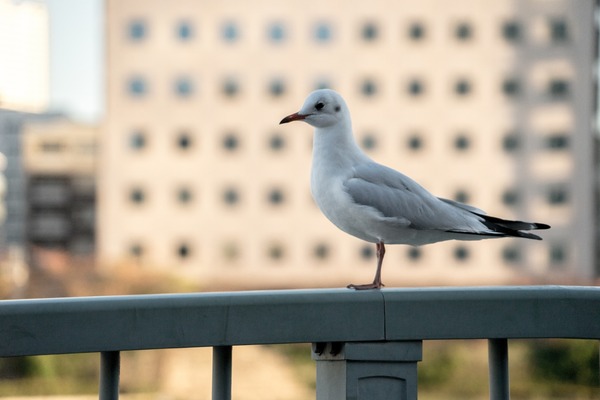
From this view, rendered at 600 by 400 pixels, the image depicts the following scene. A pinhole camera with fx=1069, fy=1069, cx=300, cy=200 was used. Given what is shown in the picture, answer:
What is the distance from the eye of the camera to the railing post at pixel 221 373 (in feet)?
7.18

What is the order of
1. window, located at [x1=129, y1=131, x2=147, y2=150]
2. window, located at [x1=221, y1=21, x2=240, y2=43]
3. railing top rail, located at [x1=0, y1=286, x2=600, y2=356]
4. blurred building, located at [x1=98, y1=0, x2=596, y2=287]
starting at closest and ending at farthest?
railing top rail, located at [x1=0, y1=286, x2=600, y2=356], blurred building, located at [x1=98, y1=0, x2=596, y2=287], window, located at [x1=221, y1=21, x2=240, y2=43], window, located at [x1=129, y1=131, x2=147, y2=150]

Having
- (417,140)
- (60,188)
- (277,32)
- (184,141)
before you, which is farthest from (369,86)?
(60,188)

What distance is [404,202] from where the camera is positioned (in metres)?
3.27

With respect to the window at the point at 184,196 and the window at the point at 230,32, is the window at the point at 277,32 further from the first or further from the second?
the window at the point at 184,196

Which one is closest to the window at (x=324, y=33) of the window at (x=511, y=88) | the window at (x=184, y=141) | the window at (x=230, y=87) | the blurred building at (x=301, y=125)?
the blurred building at (x=301, y=125)

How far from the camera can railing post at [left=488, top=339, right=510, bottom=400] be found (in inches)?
90.0

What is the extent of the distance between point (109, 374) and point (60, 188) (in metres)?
71.4

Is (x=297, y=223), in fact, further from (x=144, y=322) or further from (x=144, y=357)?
(x=144, y=322)

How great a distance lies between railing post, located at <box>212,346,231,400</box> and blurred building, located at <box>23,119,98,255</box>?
228ft

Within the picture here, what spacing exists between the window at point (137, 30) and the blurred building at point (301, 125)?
2.2 inches

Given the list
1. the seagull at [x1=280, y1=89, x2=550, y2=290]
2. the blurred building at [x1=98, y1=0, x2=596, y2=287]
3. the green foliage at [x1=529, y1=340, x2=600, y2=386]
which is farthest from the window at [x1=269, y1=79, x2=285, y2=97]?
the seagull at [x1=280, y1=89, x2=550, y2=290]

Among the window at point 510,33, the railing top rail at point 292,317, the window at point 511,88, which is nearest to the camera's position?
the railing top rail at point 292,317

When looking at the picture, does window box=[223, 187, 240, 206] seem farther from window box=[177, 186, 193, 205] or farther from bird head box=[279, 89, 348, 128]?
bird head box=[279, 89, 348, 128]

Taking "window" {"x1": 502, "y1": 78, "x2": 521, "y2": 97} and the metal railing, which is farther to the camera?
"window" {"x1": 502, "y1": 78, "x2": 521, "y2": 97}
